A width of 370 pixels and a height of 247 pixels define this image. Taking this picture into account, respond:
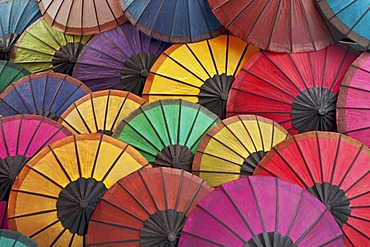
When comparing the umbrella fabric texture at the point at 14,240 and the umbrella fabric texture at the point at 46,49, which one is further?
the umbrella fabric texture at the point at 46,49

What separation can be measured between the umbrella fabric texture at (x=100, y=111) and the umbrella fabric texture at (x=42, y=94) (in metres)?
0.36

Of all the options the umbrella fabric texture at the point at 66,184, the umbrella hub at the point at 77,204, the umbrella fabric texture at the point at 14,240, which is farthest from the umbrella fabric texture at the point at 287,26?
the umbrella fabric texture at the point at 14,240

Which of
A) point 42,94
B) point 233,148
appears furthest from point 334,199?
point 42,94

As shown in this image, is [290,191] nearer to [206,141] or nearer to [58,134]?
[206,141]

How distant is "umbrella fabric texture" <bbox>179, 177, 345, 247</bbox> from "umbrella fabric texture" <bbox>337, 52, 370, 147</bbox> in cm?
141

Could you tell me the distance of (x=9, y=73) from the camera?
743cm

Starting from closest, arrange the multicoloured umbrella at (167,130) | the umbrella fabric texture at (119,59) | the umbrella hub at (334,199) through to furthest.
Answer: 1. the umbrella hub at (334,199)
2. the multicoloured umbrella at (167,130)
3. the umbrella fabric texture at (119,59)

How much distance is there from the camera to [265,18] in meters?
6.35

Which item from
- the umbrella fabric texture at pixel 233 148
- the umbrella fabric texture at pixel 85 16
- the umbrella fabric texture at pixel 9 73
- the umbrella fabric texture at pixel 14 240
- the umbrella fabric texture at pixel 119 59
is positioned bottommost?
the umbrella fabric texture at pixel 14 240

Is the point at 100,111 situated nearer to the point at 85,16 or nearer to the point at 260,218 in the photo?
the point at 85,16

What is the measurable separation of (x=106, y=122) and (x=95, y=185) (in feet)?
3.84

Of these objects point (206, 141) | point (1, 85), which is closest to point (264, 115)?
point (206, 141)

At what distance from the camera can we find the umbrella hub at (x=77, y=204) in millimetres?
5176

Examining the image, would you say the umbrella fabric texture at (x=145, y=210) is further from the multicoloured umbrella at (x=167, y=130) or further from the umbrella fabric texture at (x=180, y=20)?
the umbrella fabric texture at (x=180, y=20)
